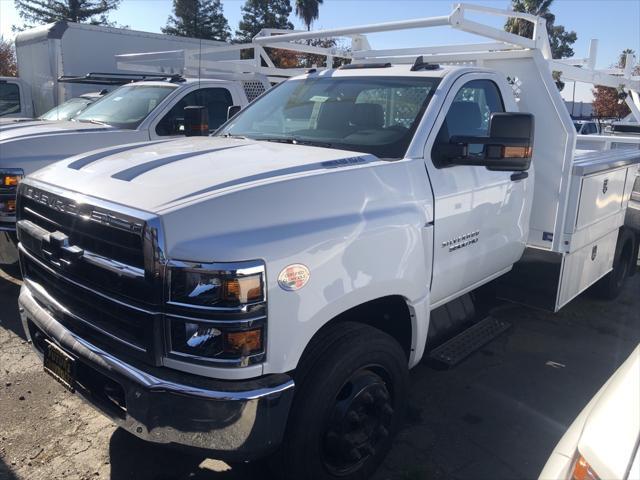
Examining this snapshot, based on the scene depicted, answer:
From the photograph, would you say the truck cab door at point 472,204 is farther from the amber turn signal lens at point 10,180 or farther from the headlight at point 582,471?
the amber turn signal lens at point 10,180

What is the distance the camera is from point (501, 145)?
3105mm

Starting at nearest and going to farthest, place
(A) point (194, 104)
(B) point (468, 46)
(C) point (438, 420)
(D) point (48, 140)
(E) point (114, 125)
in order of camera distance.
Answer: (C) point (438, 420) < (B) point (468, 46) < (D) point (48, 140) < (E) point (114, 125) < (A) point (194, 104)

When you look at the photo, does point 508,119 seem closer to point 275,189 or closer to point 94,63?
point 275,189

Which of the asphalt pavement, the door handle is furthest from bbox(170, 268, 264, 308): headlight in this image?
the door handle

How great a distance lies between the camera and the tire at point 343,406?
2445 mm

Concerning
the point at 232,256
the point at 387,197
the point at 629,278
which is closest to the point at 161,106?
the point at 387,197

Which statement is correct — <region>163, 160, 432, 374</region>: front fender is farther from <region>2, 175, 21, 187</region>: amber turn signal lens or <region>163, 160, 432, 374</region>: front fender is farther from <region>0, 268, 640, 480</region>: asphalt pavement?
<region>2, 175, 21, 187</region>: amber turn signal lens

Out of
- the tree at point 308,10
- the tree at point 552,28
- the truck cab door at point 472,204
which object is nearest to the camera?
the truck cab door at point 472,204

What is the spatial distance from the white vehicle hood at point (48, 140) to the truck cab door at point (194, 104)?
23 centimetres

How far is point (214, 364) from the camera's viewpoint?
2168 millimetres

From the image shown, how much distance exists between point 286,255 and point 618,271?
5.06 metres

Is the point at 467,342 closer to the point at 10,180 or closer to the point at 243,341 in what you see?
the point at 243,341

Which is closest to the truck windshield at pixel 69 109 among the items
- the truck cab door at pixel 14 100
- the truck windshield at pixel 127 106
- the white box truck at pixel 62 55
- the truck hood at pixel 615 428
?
the truck windshield at pixel 127 106

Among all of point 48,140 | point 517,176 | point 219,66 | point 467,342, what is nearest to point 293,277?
point 467,342
